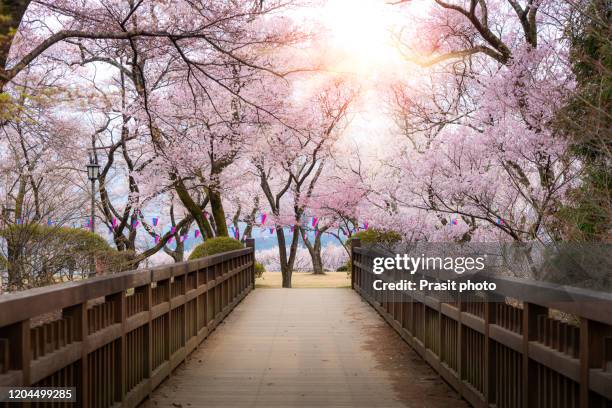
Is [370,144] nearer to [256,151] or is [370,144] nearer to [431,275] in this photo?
[256,151]

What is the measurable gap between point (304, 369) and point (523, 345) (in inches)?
141

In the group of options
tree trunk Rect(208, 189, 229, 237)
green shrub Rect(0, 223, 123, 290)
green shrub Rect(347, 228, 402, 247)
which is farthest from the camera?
tree trunk Rect(208, 189, 229, 237)

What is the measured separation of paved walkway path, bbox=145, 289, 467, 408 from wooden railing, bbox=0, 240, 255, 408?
1.15ft

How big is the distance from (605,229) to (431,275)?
3.94 metres

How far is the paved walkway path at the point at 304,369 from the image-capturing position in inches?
243

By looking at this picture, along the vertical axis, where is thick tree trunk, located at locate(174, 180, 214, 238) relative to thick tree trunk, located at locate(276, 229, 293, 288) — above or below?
above

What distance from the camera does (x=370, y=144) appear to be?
3164 cm

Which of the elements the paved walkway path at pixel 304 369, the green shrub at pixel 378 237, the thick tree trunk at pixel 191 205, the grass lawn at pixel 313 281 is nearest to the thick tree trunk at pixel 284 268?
the grass lawn at pixel 313 281

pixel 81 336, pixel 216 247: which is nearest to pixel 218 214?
pixel 216 247

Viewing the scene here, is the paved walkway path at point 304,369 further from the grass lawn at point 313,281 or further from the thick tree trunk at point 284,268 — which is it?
the grass lawn at point 313,281

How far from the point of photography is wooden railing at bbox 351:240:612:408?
3330 millimetres

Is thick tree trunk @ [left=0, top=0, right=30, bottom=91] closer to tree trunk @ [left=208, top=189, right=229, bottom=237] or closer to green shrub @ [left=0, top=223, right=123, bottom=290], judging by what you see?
green shrub @ [left=0, top=223, right=123, bottom=290]

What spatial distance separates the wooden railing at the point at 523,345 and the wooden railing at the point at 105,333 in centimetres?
278

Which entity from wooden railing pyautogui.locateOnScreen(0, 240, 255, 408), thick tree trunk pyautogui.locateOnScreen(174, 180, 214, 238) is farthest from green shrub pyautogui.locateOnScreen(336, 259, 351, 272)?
wooden railing pyautogui.locateOnScreen(0, 240, 255, 408)
